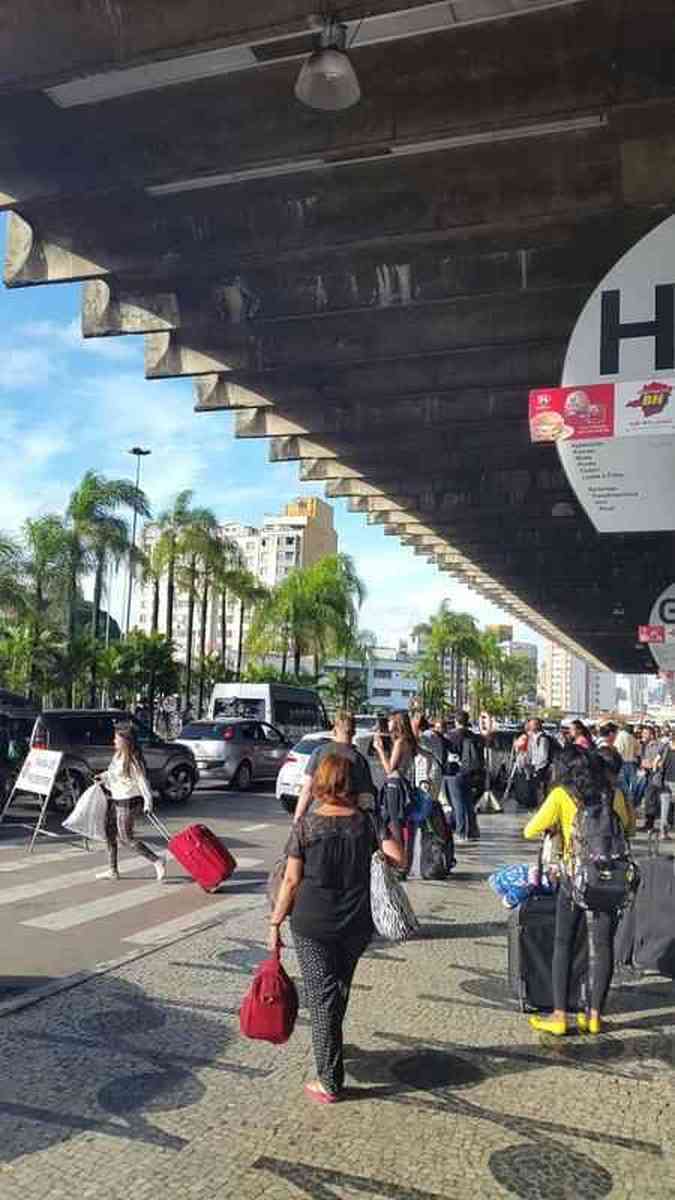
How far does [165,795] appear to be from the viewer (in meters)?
18.7

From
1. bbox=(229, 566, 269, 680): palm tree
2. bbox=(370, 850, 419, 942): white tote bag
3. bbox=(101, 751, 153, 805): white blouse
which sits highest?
bbox=(229, 566, 269, 680): palm tree

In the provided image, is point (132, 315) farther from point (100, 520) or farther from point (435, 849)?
point (100, 520)

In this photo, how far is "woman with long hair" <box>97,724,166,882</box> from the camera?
1060 cm

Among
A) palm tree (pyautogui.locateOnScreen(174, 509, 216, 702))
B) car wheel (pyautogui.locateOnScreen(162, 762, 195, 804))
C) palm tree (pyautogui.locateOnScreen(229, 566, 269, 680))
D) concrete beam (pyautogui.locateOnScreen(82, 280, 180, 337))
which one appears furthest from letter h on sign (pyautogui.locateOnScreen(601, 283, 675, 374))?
palm tree (pyautogui.locateOnScreen(229, 566, 269, 680))

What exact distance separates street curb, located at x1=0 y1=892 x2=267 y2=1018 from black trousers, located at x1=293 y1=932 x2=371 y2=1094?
2176mm

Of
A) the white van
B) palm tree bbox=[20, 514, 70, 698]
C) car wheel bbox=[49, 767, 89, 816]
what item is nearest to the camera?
car wheel bbox=[49, 767, 89, 816]

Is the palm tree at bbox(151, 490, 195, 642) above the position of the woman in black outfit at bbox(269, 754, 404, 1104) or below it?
above

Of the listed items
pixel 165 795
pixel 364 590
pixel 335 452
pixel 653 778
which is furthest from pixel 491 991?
pixel 364 590

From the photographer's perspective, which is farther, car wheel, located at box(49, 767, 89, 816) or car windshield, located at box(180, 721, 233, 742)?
car windshield, located at box(180, 721, 233, 742)

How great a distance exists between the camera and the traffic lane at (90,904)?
7312 millimetres

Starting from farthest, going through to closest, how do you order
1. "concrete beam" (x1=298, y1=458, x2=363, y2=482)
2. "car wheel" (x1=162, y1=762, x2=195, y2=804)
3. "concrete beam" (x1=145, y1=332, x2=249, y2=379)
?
"concrete beam" (x1=298, y1=458, x2=363, y2=482), "car wheel" (x1=162, y1=762, x2=195, y2=804), "concrete beam" (x1=145, y1=332, x2=249, y2=379)

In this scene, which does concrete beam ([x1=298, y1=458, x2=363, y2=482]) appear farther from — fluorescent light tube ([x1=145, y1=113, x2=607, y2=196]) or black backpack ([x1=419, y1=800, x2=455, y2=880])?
black backpack ([x1=419, y1=800, x2=455, y2=880])

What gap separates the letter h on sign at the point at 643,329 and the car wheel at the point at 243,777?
1773cm

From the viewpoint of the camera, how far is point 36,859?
1191 centimetres
